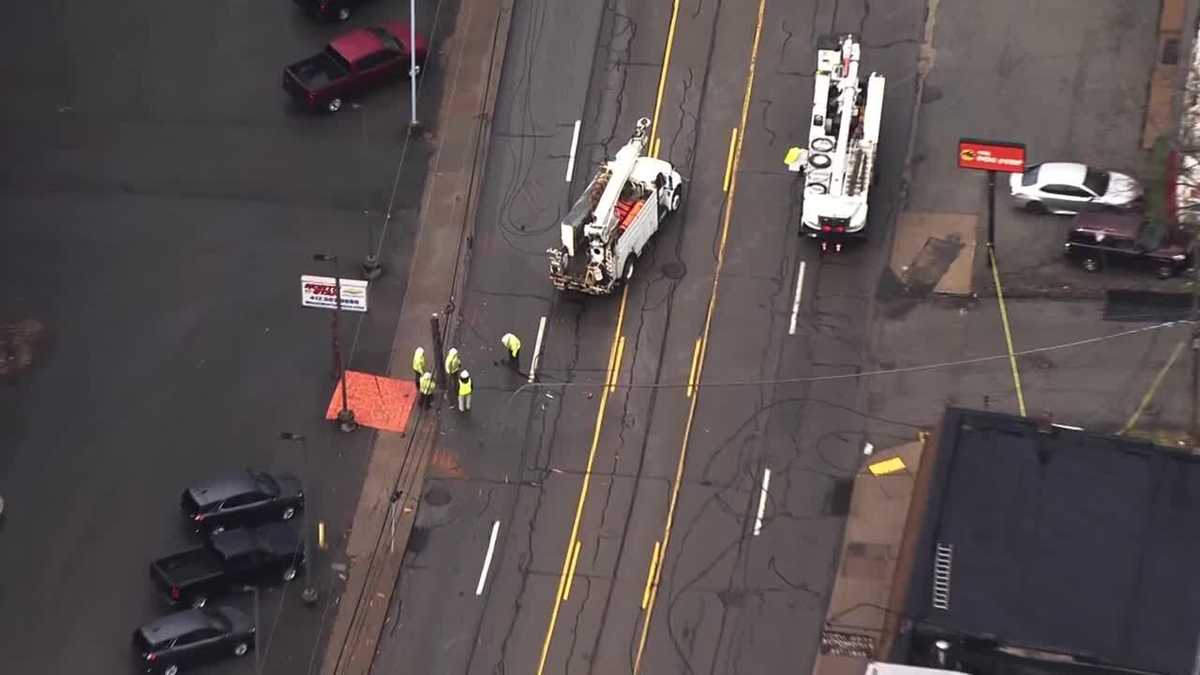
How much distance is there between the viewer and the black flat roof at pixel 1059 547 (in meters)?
42.6

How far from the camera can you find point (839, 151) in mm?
54062

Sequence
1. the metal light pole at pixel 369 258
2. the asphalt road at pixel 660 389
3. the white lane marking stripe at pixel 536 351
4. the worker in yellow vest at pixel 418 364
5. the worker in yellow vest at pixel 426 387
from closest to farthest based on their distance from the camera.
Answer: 1. the asphalt road at pixel 660 389
2. the worker in yellow vest at pixel 418 364
3. the worker in yellow vest at pixel 426 387
4. the white lane marking stripe at pixel 536 351
5. the metal light pole at pixel 369 258

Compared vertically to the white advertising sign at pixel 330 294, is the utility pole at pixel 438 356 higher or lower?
lower

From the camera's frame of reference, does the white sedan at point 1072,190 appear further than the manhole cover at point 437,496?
Yes

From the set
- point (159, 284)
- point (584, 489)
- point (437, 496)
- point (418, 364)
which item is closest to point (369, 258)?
point (418, 364)

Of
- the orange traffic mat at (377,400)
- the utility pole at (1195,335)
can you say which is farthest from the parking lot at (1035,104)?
the orange traffic mat at (377,400)

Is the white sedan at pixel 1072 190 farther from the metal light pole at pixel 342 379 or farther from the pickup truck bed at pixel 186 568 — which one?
the pickup truck bed at pixel 186 568

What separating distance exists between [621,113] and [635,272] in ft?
19.8

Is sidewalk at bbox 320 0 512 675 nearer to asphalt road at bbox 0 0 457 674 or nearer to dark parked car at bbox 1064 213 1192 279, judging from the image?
asphalt road at bbox 0 0 457 674

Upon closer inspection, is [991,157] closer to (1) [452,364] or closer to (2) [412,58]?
(1) [452,364]

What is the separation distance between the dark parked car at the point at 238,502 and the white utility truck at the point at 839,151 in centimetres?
1511

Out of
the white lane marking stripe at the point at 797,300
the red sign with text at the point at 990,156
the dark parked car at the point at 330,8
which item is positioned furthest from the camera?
the dark parked car at the point at 330,8

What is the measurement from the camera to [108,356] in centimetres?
5403

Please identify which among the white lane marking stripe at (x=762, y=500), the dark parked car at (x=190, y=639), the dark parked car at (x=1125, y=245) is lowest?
the dark parked car at (x=190, y=639)
